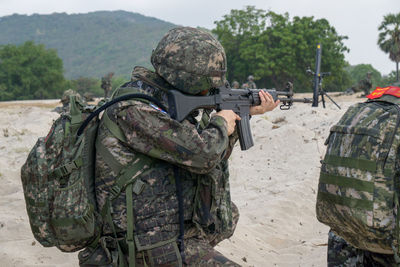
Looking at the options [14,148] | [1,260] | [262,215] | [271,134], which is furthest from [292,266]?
[14,148]

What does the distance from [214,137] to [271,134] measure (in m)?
9.22

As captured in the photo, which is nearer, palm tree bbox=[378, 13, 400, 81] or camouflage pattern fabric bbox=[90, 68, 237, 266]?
camouflage pattern fabric bbox=[90, 68, 237, 266]

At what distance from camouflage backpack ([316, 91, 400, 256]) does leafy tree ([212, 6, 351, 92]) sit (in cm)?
3636

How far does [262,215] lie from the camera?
23.3ft

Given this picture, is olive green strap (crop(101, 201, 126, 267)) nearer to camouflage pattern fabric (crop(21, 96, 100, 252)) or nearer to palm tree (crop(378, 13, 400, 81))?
camouflage pattern fabric (crop(21, 96, 100, 252))

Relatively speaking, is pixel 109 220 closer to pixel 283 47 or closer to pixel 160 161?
pixel 160 161

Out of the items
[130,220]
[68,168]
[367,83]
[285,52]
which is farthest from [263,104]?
[285,52]

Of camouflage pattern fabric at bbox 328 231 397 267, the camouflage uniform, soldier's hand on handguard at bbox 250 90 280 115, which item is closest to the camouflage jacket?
the camouflage uniform

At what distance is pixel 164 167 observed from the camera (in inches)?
107

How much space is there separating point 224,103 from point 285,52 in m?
37.0

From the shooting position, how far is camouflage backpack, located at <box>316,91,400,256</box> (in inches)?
103

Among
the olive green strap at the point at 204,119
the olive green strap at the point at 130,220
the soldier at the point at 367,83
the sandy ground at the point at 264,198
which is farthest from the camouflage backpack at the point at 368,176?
the soldier at the point at 367,83

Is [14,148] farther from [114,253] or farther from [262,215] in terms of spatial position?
[114,253]

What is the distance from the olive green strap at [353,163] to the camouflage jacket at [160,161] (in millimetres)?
716
